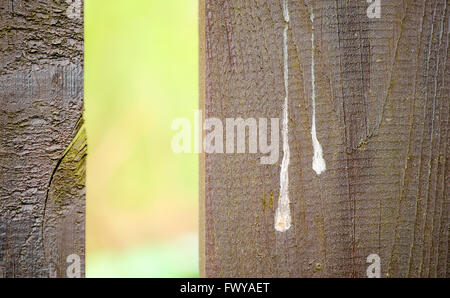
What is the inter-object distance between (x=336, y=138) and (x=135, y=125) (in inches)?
87.0

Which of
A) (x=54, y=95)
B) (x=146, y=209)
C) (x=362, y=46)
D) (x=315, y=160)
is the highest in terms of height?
(x=362, y=46)

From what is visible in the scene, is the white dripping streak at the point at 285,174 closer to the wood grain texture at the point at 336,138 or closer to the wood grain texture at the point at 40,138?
the wood grain texture at the point at 336,138

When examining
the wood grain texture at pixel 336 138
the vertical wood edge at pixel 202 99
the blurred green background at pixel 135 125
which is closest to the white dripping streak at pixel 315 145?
the wood grain texture at pixel 336 138

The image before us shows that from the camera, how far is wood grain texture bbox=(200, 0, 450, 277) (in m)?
1.11

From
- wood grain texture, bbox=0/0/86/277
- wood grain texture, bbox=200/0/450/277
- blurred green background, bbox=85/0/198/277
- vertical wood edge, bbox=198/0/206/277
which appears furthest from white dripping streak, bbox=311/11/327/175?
blurred green background, bbox=85/0/198/277

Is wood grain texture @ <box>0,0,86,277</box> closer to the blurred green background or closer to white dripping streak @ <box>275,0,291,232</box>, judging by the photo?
white dripping streak @ <box>275,0,291,232</box>

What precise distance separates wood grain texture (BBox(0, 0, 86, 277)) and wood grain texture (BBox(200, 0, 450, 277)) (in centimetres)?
26

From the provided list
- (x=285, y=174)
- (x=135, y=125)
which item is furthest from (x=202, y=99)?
(x=135, y=125)

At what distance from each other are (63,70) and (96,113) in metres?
2.11

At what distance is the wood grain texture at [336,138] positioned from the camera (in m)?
1.11

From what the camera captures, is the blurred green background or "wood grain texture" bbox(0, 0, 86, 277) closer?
"wood grain texture" bbox(0, 0, 86, 277)
